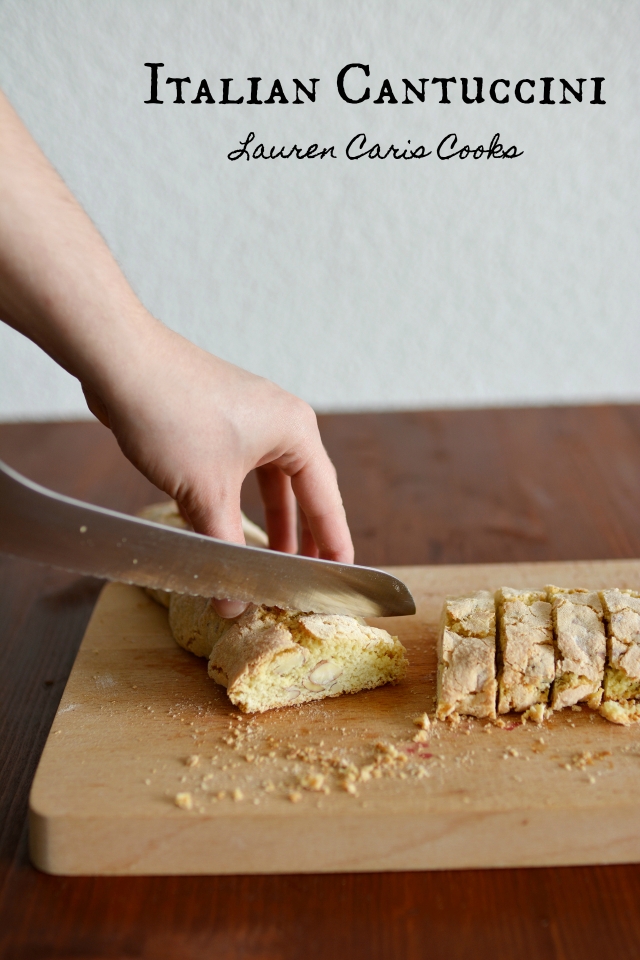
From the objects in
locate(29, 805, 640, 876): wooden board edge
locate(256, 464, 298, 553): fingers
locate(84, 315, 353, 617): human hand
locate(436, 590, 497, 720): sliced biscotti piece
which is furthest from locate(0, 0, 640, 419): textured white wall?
locate(29, 805, 640, 876): wooden board edge

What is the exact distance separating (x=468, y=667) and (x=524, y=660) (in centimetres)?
11

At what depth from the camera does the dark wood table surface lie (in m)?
1.23

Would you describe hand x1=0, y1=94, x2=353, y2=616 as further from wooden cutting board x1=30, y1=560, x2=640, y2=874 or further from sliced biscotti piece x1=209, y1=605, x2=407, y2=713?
wooden cutting board x1=30, y1=560, x2=640, y2=874

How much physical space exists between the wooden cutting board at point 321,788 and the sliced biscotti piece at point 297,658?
3cm

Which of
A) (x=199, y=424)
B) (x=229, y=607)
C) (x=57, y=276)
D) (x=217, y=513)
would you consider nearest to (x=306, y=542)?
(x=229, y=607)

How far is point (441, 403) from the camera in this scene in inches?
172

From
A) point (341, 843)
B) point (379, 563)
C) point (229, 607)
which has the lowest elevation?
point (341, 843)

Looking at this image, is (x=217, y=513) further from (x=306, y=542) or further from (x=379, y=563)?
(x=379, y=563)

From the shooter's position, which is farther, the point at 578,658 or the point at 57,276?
the point at 578,658

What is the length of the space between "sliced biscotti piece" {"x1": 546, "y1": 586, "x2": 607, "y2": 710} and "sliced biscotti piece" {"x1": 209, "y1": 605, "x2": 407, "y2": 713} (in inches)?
12.1

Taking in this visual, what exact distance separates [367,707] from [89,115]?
3.10 meters

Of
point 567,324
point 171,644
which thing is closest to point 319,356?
point 567,324

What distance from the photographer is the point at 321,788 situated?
1394 millimetres

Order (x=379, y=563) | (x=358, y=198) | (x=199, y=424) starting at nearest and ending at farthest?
(x=199, y=424), (x=379, y=563), (x=358, y=198)
